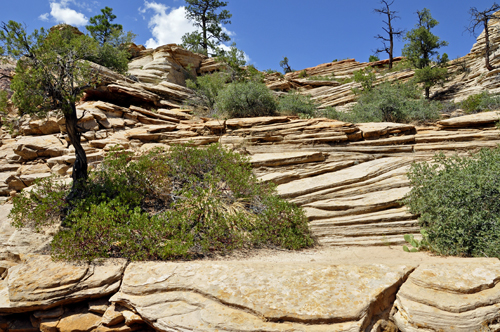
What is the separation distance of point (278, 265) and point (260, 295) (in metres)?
0.77

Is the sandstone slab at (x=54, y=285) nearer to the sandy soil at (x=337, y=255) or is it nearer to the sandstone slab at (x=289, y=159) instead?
the sandy soil at (x=337, y=255)

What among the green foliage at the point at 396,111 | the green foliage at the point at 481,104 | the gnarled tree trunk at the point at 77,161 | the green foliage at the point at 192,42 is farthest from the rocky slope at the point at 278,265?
the green foliage at the point at 192,42

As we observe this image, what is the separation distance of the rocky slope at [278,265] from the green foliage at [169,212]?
0.47 m

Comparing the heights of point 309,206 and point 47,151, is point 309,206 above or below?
below

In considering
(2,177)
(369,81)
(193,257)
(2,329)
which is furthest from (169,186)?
(369,81)

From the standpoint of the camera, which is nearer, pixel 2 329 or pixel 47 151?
pixel 2 329

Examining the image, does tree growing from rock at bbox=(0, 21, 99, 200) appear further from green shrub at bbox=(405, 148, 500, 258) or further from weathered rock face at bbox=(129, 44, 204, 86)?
weathered rock face at bbox=(129, 44, 204, 86)

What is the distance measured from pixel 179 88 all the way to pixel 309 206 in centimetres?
1302

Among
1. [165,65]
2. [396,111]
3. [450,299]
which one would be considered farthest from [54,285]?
[165,65]

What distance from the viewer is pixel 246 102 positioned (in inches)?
479

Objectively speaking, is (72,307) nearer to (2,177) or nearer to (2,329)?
(2,329)

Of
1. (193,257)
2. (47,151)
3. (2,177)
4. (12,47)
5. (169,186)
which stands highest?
(12,47)

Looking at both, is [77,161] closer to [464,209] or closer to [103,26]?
[464,209]

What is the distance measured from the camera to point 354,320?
326 cm
